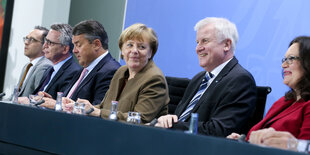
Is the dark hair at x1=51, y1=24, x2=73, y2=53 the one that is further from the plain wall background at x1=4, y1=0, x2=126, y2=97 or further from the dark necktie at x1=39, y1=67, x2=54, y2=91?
the plain wall background at x1=4, y1=0, x2=126, y2=97

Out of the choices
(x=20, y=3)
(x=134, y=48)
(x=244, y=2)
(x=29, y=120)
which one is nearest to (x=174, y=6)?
(x=244, y=2)

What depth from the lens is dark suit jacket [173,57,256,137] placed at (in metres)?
2.71

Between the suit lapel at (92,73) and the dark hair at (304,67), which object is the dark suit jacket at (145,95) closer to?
the suit lapel at (92,73)

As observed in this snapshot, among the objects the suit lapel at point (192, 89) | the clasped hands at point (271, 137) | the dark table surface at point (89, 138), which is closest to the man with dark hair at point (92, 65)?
the suit lapel at point (192, 89)

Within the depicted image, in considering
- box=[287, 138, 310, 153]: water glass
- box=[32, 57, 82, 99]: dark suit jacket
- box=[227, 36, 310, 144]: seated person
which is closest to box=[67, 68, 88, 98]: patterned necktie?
box=[32, 57, 82, 99]: dark suit jacket

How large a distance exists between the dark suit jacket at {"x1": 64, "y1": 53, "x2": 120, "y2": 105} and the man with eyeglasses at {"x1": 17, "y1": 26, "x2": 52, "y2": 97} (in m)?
1.05

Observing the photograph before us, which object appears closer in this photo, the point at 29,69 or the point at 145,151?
the point at 145,151

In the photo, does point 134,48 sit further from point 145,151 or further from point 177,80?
point 145,151

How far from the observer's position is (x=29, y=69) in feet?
16.7

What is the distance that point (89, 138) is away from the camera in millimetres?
2133

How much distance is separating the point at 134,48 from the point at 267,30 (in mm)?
1538

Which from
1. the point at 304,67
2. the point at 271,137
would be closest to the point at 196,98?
the point at 304,67

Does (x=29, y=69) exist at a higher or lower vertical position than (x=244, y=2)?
lower

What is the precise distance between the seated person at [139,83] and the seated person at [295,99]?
0.72 m
